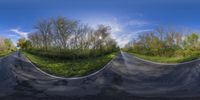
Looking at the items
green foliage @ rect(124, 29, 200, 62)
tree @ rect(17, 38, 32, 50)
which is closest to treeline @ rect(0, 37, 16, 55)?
tree @ rect(17, 38, 32, 50)

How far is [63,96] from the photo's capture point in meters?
4.41

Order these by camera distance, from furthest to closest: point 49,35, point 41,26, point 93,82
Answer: point 41,26 < point 49,35 < point 93,82

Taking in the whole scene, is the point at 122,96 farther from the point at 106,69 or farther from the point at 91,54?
the point at 91,54

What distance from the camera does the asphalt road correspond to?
435 cm

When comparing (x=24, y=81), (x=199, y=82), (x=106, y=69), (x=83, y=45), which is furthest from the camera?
(x=83, y=45)

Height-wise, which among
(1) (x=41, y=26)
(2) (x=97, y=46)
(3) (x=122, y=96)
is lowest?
(3) (x=122, y=96)

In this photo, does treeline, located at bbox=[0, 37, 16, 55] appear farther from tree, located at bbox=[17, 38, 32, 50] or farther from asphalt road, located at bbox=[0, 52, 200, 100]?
asphalt road, located at bbox=[0, 52, 200, 100]

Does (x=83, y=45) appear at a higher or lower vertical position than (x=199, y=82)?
higher

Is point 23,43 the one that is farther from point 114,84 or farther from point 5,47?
point 114,84

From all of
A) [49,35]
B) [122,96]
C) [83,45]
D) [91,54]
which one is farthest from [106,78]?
[49,35]

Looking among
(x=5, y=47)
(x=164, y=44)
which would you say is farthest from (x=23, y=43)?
(x=164, y=44)

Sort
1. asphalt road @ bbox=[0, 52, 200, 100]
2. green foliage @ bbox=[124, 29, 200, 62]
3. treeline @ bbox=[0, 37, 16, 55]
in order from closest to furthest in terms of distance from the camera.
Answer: asphalt road @ bbox=[0, 52, 200, 100] → green foliage @ bbox=[124, 29, 200, 62] → treeline @ bbox=[0, 37, 16, 55]

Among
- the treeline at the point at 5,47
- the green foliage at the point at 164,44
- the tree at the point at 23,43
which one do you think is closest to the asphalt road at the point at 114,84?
the green foliage at the point at 164,44

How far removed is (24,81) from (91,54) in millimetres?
5318
